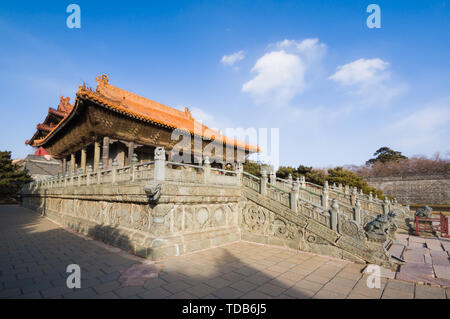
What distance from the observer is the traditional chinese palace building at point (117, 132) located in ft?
32.0

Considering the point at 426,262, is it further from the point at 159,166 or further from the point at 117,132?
the point at 117,132

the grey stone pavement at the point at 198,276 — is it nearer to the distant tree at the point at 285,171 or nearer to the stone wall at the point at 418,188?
the distant tree at the point at 285,171

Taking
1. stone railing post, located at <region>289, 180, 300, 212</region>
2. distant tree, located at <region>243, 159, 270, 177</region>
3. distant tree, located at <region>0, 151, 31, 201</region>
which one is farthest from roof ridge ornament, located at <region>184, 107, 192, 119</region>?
distant tree, located at <region>0, 151, 31, 201</region>

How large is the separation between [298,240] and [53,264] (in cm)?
673

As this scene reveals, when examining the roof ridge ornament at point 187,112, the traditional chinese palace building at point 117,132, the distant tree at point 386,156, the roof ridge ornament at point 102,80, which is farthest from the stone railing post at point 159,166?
the distant tree at point 386,156

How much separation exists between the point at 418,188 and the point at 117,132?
3710 cm

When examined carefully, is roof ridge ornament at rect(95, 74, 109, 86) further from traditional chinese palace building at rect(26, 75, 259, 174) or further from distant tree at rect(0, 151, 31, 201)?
distant tree at rect(0, 151, 31, 201)

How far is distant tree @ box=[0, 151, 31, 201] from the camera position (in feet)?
81.2

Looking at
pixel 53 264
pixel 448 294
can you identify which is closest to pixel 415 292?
pixel 448 294

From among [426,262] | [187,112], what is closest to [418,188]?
[426,262]

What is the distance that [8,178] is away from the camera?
24797 mm

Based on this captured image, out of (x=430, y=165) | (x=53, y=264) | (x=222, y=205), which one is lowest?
(x=53, y=264)

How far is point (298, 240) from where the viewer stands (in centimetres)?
676
